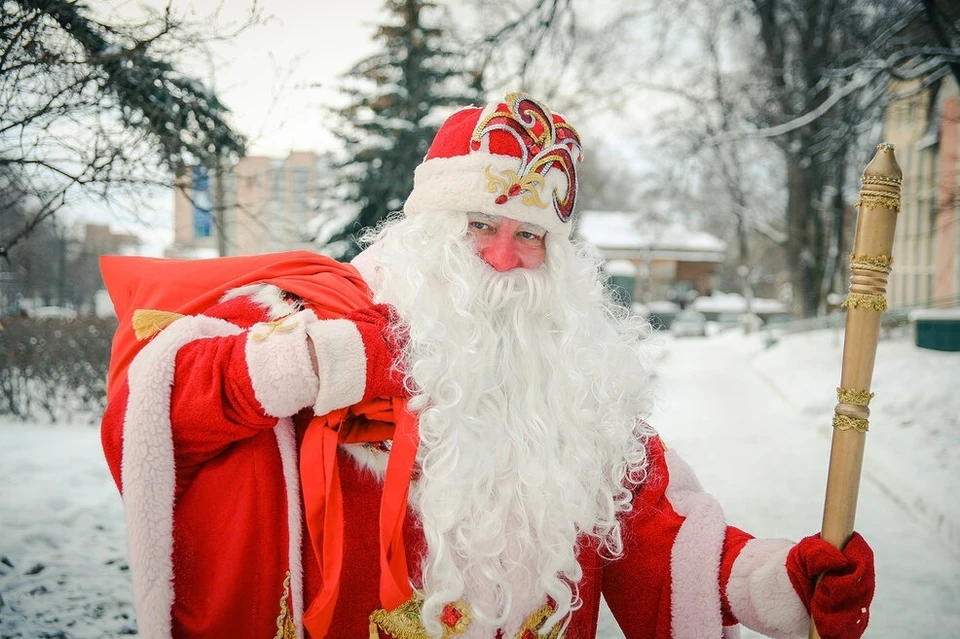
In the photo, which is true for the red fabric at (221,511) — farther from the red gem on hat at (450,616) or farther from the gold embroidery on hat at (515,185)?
the gold embroidery on hat at (515,185)

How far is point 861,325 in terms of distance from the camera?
1.65 m

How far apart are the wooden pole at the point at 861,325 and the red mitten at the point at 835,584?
0.20 feet

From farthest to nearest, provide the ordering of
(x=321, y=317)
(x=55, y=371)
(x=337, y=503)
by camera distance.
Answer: (x=55, y=371) < (x=321, y=317) < (x=337, y=503)

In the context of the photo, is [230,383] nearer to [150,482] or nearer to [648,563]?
A: [150,482]

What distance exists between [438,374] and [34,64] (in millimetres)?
1907

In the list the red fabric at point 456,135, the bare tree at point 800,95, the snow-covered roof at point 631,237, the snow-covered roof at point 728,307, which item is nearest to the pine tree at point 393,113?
the bare tree at point 800,95

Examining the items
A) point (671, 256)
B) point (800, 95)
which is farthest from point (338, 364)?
point (671, 256)

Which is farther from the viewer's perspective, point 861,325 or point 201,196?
point 201,196

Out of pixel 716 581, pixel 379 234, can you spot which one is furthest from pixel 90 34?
pixel 716 581

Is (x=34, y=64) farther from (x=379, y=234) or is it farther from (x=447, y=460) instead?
(x=447, y=460)

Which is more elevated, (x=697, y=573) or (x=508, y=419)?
(x=508, y=419)

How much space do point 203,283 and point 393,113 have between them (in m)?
8.18

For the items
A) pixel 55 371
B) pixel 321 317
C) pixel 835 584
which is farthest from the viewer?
pixel 55 371

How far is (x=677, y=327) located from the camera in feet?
97.3
